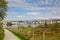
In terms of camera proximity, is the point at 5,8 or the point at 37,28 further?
the point at 5,8

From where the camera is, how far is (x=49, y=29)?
33.5m

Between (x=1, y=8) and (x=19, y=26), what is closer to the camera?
(x=1, y=8)

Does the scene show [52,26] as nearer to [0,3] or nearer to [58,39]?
[0,3]

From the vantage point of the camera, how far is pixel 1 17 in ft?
Result: 127

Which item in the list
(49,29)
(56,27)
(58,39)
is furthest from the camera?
(56,27)

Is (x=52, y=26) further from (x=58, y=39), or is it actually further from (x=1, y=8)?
(x=58, y=39)

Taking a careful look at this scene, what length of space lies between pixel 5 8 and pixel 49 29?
910 centimetres

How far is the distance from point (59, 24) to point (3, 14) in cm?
886

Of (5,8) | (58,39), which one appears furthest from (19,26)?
(58,39)

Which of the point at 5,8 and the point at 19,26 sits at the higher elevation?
the point at 5,8

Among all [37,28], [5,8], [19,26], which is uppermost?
[5,8]

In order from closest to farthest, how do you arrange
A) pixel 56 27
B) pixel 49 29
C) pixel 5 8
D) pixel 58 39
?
pixel 58 39
pixel 49 29
pixel 56 27
pixel 5 8

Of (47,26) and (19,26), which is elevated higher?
(47,26)

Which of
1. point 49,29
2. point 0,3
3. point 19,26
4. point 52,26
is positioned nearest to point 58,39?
point 49,29
